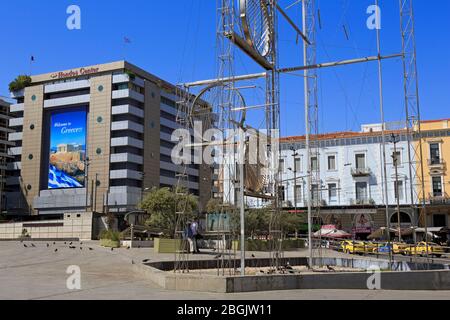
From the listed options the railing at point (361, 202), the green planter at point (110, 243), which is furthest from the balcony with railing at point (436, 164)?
the green planter at point (110, 243)

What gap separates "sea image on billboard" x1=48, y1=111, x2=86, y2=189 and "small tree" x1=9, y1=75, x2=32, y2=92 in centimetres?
969

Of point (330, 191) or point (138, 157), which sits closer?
point (330, 191)

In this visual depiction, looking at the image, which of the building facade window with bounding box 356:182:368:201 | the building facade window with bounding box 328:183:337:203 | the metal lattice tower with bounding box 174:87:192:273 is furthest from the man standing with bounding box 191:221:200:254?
the building facade window with bounding box 356:182:368:201

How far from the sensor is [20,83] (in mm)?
95188

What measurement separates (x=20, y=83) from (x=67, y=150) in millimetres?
17313

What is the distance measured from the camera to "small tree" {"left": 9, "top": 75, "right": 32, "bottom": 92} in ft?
313

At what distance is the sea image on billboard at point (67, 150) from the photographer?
291ft

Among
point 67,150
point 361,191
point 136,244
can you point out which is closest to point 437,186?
point 361,191

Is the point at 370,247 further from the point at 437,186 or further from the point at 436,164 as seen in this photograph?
the point at 436,164

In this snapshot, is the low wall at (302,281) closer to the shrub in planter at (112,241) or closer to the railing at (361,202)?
the shrub in planter at (112,241)
